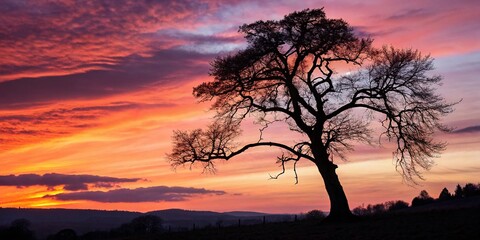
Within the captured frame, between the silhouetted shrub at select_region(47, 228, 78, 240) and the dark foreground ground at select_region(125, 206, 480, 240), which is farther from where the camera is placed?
the silhouetted shrub at select_region(47, 228, 78, 240)

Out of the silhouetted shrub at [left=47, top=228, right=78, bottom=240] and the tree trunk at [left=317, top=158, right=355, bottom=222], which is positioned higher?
the tree trunk at [left=317, top=158, right=355, bottom=222]

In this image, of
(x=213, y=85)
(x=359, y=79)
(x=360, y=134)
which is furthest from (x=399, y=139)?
(x=213, y=85)

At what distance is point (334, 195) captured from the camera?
3456 centimetres

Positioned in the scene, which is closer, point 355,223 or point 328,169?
point 355,223

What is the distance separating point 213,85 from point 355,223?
1281 centimetres

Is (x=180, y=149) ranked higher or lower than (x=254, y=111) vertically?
lower

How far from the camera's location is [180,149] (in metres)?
35.8

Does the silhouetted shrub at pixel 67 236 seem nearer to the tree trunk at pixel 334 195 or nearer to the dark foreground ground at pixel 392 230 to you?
the dark foreground ground at pixel 392 230

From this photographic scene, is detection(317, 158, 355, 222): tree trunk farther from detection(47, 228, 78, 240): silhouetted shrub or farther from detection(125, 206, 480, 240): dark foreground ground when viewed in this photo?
detection(47, 228, 78, 240): silhouetted shrub

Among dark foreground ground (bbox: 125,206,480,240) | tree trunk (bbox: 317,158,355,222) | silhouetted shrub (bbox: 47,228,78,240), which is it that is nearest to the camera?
dark foreground ground (bbox: 125,206,480,240)

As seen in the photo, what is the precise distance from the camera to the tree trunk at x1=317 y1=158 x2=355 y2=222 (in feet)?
112

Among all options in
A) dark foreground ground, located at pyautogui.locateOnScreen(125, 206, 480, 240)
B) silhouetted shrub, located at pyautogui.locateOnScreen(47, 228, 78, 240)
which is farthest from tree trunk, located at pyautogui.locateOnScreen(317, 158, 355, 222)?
silhouetted shrub, located at pyautogui.locateOnScreen(47, 228, 78, 240)

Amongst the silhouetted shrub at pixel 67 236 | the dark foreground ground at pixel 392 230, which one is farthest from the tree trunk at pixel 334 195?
the silhouetted shrub at pixel 67 236

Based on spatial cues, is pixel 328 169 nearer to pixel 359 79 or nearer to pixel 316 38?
pixel 359 79
